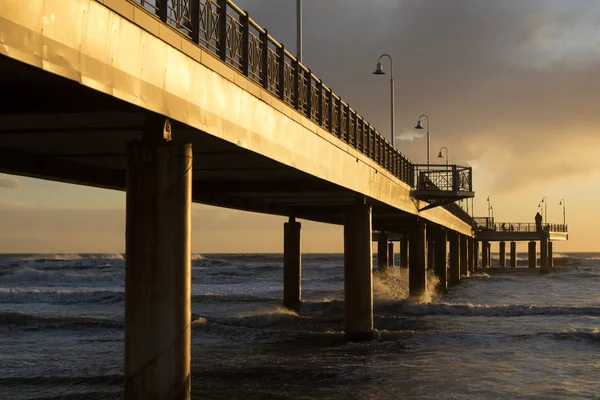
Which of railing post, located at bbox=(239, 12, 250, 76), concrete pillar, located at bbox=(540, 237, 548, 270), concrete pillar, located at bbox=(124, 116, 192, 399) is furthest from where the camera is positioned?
concrete pillar, located at bbox=(540, 237, 548, 270)

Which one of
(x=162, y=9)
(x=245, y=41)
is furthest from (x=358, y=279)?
(x=162, y=9)

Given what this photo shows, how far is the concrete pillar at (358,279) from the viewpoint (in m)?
25.4

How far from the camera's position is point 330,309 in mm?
40375

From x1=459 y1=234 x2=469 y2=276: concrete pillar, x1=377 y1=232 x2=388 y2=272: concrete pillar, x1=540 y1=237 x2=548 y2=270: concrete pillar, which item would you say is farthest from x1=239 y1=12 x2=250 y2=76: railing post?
x1=540 y1=237 x2=548 y2=270: concrete pillar

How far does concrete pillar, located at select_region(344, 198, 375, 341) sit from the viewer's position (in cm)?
2542

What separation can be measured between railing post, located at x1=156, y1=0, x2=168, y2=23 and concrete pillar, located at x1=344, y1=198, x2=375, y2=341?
15792 mm

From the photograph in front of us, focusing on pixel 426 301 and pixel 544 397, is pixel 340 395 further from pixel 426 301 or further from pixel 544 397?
pixel 426 301

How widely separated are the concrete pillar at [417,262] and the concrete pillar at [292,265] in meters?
6.37

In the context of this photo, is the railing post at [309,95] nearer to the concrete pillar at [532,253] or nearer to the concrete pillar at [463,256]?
the concrete pillar at [463,256]

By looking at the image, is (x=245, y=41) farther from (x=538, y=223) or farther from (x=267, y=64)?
(x=538, y=223)

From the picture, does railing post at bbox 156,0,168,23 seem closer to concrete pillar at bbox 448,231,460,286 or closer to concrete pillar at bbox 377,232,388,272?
concrete pillar at bbox 377,232,388,272

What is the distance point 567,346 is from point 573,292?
35256mm

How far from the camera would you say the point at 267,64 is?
14.9 metres

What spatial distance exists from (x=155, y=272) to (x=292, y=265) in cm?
2957
